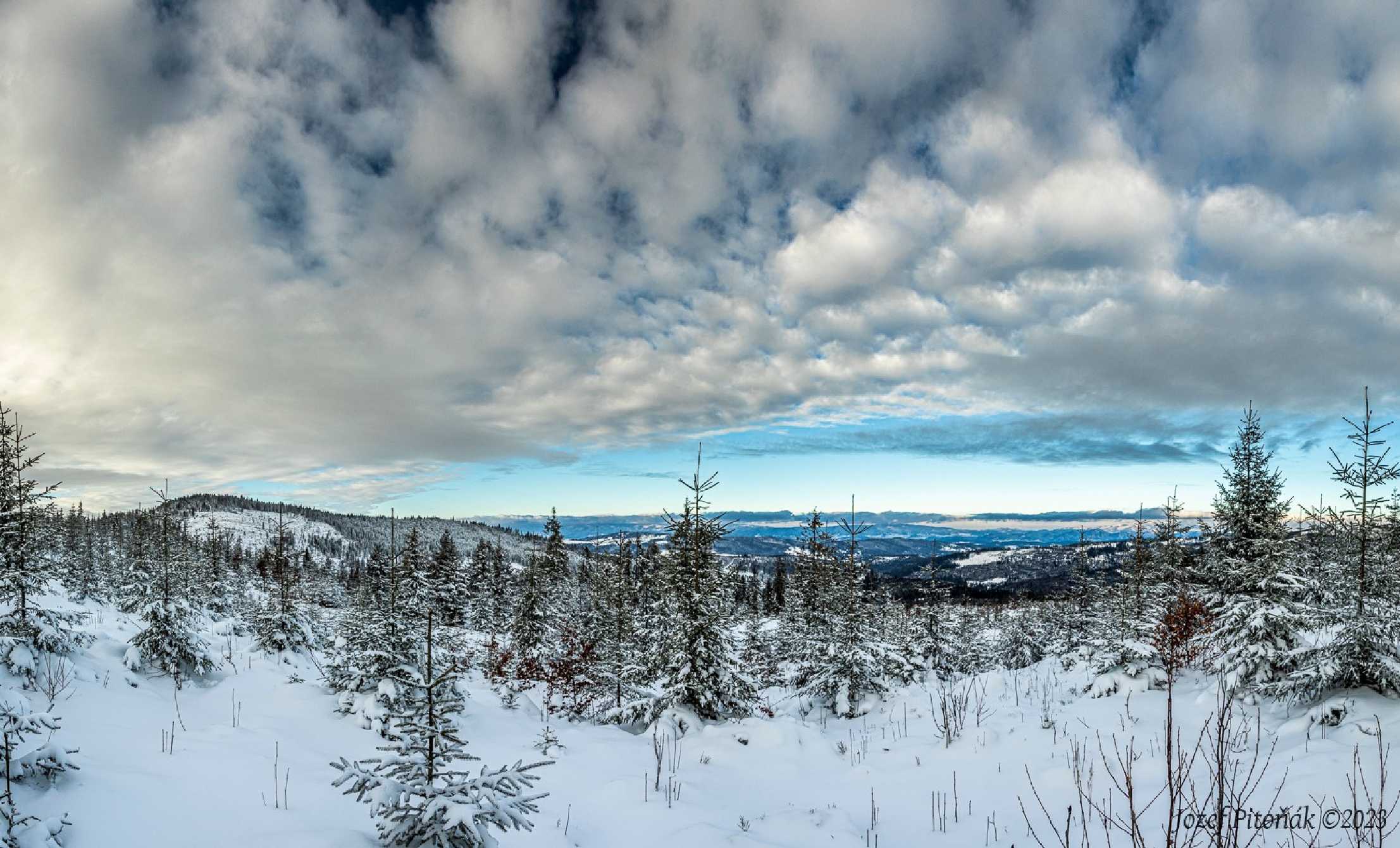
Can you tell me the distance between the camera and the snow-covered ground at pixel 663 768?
5.95m

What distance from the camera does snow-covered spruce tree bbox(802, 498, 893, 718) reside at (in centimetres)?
1652

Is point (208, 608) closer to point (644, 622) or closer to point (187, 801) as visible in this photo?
point (644, 622)

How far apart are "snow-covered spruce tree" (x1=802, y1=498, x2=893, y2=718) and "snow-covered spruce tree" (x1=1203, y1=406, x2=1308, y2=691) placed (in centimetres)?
761

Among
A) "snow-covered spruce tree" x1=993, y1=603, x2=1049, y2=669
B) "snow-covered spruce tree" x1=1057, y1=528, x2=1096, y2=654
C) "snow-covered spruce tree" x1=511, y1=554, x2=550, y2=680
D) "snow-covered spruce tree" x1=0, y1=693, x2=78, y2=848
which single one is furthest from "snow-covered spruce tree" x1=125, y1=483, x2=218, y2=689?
"snow-covered spruce tree" x1=993, y1=603, x2=1049, y2=669

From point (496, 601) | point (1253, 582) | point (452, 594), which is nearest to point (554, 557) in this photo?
point (452, 594)

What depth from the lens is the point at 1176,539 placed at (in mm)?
23328

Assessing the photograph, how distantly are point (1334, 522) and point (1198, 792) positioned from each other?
7.20 metres

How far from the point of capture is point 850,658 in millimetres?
16375

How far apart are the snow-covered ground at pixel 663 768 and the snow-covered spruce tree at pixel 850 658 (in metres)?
1.44

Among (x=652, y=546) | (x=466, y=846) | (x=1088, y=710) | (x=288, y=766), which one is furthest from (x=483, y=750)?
(x=652, y=546)

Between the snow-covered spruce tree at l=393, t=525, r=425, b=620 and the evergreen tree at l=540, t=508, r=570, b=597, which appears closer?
the snow-covered spruce tree at l=393, t=525, r=425, b=620

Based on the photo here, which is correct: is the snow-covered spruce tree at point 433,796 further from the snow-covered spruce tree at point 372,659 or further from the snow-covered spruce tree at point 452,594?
the snow-covered spruce tree at point 452,594

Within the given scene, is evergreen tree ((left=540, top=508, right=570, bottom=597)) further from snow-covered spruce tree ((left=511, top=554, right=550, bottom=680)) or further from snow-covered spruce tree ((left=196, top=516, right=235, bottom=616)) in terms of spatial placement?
snow-covered spruce tree ((left=196, top=516, right=235, bottom=616))

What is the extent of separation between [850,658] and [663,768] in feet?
24.1
